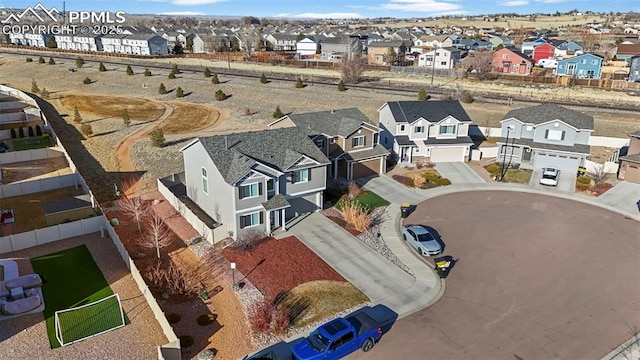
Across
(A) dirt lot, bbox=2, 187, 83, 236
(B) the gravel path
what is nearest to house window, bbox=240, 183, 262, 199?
(B) the gravel path

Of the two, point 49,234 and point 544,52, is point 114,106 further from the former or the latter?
point 544,52

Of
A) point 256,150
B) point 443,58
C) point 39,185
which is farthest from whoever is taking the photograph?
point 443,58

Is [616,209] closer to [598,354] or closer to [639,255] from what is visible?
[639,255]

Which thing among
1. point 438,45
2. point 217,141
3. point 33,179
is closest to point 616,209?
point 217,141

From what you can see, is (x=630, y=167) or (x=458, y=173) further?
(x=458, y=173)

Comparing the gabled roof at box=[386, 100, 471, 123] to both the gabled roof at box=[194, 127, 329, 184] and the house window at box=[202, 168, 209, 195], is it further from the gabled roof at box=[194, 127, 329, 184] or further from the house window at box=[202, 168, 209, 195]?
the house window at box=[202, 168, 209, 195]

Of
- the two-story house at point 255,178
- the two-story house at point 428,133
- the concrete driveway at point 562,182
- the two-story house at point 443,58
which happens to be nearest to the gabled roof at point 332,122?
the two-story house at point 255,178

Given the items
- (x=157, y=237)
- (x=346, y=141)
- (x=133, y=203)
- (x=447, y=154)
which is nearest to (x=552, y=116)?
(x=447, y=154)

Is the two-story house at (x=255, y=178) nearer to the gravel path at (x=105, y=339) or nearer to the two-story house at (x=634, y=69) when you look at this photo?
the gravel path at (x=105, y=339)
